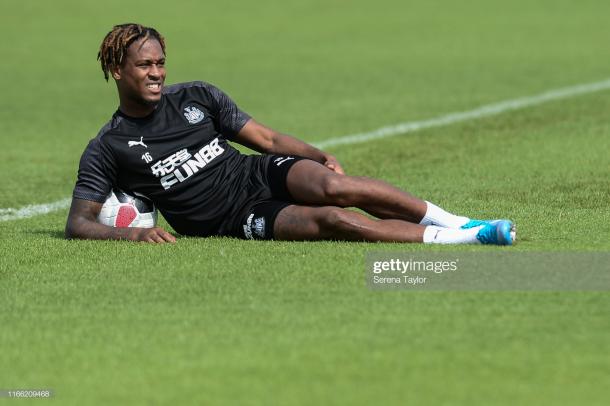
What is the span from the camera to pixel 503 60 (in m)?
22.5

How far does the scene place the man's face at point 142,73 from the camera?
8.84 metres

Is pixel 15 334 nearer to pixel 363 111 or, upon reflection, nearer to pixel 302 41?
pixel 363 111

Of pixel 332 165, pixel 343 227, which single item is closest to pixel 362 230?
pixel 343 227

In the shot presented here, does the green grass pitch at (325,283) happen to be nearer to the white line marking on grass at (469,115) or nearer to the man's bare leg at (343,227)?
the man's bare leg at (343,227)

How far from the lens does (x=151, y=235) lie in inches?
339

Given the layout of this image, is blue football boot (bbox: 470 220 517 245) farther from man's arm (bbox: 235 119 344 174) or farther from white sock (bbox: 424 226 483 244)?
man's arm (bbox: 235 119 344 174)

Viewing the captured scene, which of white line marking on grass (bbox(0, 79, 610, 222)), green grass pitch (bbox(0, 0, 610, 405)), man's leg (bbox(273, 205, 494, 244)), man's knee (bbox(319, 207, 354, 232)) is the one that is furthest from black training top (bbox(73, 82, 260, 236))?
white line marking on grass (bbox(0, 79, 610, 222))

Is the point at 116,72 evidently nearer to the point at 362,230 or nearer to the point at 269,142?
the point at 269,142

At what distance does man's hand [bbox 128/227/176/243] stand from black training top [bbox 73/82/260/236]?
0.33 m

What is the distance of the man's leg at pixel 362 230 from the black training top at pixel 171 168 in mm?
624

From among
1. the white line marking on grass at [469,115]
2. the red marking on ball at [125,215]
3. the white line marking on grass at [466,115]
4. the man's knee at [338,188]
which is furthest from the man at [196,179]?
the white line marking on grass at [469,115]

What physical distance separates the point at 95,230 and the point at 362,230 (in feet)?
5.84

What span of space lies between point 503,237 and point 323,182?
1.21 m

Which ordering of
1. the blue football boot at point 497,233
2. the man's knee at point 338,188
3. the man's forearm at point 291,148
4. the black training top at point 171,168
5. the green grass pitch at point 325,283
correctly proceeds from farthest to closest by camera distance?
the man's forearm at point 291,148 → the black training top at point 171,168 → the man's knee at point 338,188 → the blue football boot at point 497,233 → the green grass pitch at point 325,283
